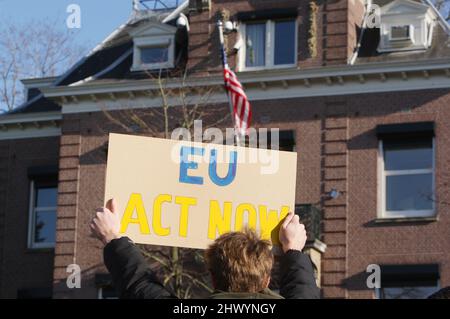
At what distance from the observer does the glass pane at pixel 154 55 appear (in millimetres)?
31000

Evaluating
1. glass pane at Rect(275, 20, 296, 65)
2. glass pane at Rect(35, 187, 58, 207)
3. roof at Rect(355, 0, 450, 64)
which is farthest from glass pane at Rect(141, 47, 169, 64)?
roof at Rect(355, 0, 450, 64)

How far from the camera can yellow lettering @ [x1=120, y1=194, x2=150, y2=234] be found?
657 centimetres

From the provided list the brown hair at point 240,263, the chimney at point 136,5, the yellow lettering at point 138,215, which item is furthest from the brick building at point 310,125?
the brown hair at point 240,263

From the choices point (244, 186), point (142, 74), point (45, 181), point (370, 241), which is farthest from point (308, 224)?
point (244, 186)

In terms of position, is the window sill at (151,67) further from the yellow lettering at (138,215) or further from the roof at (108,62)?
the yellow lettering at (138,215)

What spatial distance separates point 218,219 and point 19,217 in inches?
1044

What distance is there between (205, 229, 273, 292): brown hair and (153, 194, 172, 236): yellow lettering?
71.1 inches

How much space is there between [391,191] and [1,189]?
444 inches

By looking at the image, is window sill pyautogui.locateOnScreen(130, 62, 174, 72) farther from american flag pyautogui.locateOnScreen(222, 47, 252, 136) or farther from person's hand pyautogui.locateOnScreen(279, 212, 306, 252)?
person's hand pyautogui.locateOnScreen(279, 212, 306, 252)

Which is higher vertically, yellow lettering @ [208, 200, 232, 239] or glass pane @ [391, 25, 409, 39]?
glass pane @ [391, 25, 409, 39]

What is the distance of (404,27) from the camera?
2898cm

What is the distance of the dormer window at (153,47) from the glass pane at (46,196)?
421 centimetres

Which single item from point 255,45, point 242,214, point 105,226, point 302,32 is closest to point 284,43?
point 302,32

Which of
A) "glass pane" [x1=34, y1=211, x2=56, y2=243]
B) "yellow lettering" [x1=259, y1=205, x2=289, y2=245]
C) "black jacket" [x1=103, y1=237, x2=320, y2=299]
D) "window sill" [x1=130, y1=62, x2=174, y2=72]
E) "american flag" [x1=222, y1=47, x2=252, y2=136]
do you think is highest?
"window sill" [x1=130, y1=62, x2=174, y2=72]
